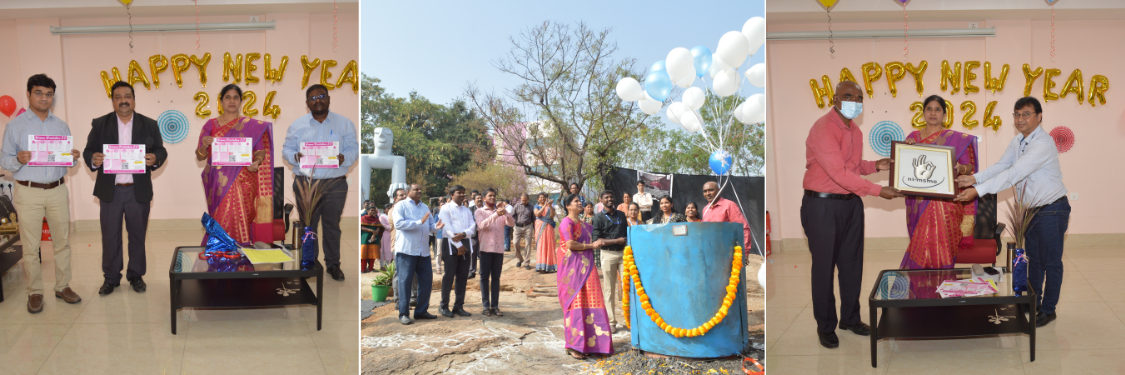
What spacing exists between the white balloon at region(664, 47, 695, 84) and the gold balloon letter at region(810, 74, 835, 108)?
5.37 m

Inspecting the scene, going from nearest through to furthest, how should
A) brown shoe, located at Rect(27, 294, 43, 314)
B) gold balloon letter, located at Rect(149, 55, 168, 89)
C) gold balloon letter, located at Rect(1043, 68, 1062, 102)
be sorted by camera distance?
1. brown shoe, located at Rect(27, 294, 43, 314)
2. gold balloon letter, located at Rect(1043, 68, 1062, 102)
3. gold balloon letter, located at Rect(149, 55, 168, 89)

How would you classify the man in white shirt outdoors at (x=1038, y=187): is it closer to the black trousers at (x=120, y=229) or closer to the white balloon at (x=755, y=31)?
the white balloon at (x=755, y=31)

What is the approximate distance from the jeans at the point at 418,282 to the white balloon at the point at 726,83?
129 centimetres

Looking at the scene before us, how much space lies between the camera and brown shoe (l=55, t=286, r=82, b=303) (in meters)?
4.26

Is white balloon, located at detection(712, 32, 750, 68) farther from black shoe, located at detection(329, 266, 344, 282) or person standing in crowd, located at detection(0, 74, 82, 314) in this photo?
person standing in crowd, located at detection(0, 74, 82, 314)

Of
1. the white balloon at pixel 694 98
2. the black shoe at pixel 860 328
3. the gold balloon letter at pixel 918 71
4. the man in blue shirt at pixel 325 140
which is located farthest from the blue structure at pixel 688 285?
the gold balloon letter at pixel 918 71

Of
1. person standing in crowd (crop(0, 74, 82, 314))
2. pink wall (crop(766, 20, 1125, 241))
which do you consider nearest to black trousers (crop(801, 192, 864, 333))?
pink wall (crop(766, 20, 1125, 241))

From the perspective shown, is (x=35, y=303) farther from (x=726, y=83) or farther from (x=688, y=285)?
(x=726, y=83)

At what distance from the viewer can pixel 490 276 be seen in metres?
2.61

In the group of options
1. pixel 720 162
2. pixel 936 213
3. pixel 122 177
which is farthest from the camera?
pixel 122 177

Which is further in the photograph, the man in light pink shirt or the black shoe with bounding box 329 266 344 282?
the black shoe with bounding box 329 266 344 282

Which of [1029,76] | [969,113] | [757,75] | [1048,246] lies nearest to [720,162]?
[757,75]

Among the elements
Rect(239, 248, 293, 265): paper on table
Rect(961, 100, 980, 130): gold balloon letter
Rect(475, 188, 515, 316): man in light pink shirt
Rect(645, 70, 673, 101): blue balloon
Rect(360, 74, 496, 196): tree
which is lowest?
Rect(239, 248, 293, 265): paper on table

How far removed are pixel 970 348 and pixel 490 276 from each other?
2568 mm
